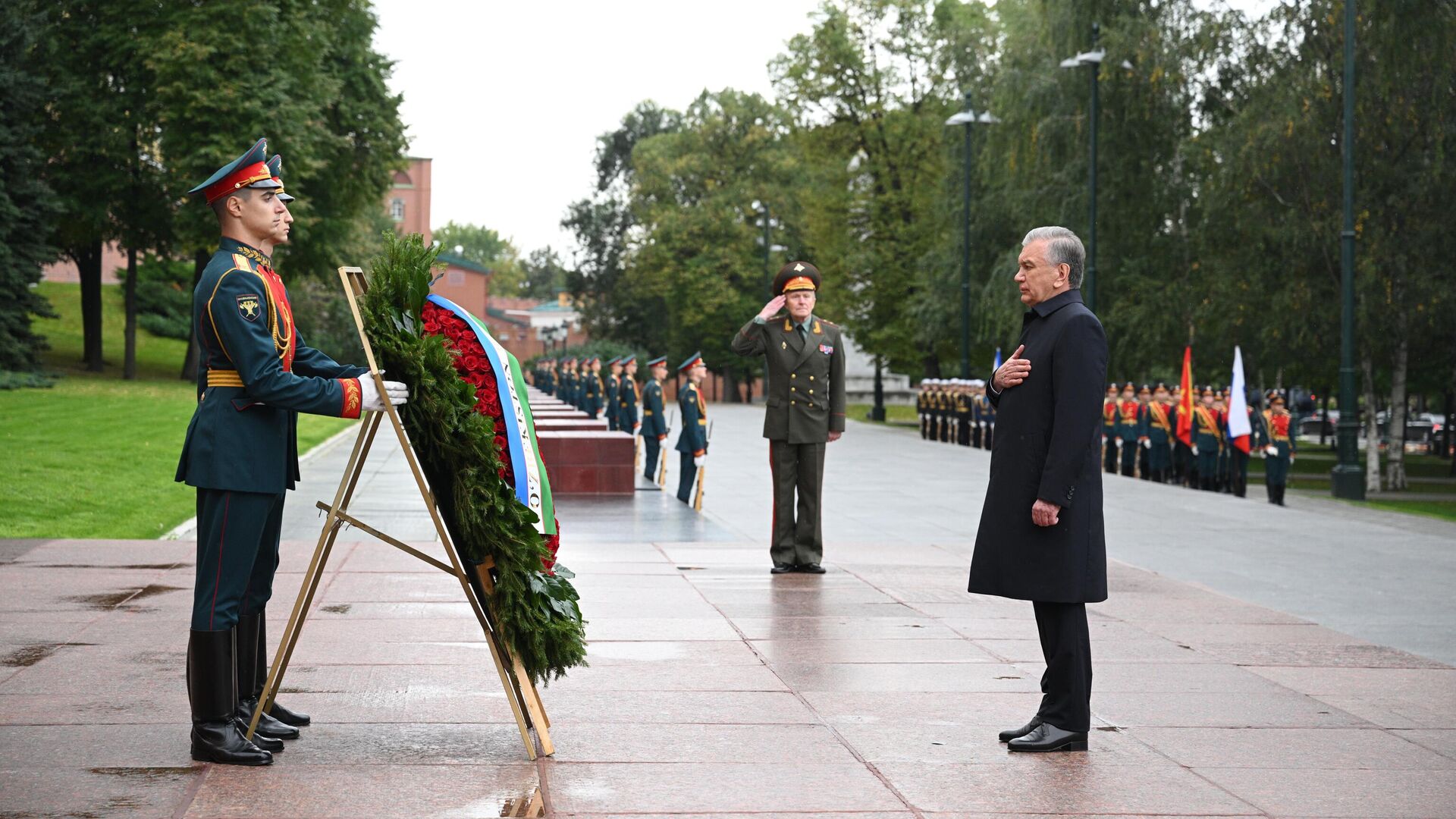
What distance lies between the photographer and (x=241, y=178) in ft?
17.9

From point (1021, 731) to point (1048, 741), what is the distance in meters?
0.15

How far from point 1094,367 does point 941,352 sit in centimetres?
4849

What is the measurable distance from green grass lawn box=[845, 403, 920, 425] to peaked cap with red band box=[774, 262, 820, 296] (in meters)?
45.6

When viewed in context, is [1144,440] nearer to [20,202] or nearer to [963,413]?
[963,413]

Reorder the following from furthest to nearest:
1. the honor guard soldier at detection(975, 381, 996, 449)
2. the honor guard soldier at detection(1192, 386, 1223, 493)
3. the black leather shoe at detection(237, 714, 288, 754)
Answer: the honor guard soldier at detection(975, 381, 996, 449), the honor guard soldier at detection(1192, 386, 1223, 493), the black leather shoe at detection(237, 714, 288, 754)

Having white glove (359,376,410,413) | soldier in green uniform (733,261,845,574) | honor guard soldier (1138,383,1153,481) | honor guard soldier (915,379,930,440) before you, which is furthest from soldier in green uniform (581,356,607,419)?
white glove (359,376,410,413)

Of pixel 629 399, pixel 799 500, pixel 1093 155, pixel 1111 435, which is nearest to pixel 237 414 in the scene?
pixel 799 500

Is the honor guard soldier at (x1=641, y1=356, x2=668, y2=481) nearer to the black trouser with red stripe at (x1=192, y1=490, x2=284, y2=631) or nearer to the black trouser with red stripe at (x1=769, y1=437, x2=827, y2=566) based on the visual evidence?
the black trouser with red stripe at (x1=769, y1=437, x2=827, y2=566)

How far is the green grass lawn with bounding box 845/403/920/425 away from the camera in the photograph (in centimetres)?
6039

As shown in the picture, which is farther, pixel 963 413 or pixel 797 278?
pixel 963 413

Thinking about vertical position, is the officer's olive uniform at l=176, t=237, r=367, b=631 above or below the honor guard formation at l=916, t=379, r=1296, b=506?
above

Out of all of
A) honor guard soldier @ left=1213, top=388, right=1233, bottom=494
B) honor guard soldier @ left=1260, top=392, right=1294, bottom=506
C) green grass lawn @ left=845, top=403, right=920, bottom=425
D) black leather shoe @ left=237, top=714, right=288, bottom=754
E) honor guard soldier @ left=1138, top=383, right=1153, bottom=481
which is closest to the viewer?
black leather shoe @ left=237, top=714, right=288, bottom=754

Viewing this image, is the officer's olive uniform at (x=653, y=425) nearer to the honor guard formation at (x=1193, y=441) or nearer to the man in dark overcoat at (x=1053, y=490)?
the honor guard formation at (x=1193, y=441)

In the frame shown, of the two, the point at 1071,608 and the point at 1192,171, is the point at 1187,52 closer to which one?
the point at 1192,171
